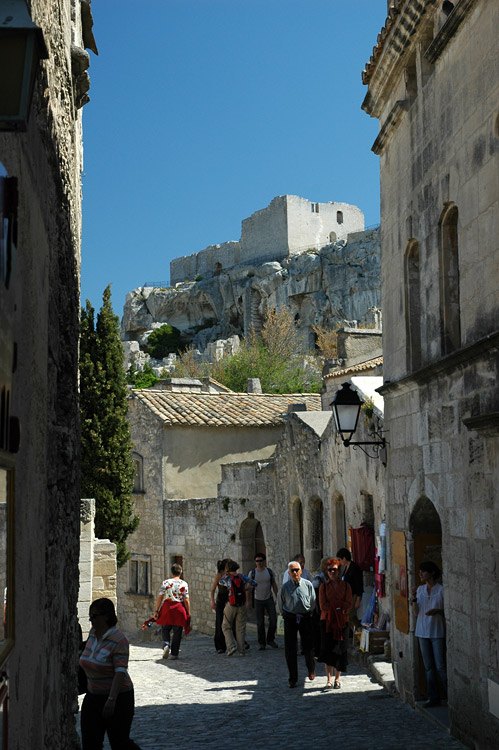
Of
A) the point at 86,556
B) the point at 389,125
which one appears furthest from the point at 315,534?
the point at 389,125

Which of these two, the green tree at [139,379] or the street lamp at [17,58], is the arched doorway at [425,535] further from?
Result: the green tree at [139,379]

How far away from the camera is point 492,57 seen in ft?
25.2

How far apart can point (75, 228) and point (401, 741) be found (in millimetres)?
5454

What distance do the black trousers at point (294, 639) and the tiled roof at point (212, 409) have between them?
13312 millimetres

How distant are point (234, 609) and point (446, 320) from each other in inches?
294

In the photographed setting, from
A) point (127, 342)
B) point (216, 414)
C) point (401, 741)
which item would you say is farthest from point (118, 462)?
point (127, 342)

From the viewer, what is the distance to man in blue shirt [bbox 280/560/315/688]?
11.4 meters

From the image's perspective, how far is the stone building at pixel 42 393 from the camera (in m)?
3.42

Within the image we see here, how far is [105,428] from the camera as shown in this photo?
22750 millimetres

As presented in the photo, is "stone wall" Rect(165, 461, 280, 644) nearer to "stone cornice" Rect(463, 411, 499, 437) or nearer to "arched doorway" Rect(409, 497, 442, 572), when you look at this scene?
"arched doorway" Rect(409, 497, 442, 572)

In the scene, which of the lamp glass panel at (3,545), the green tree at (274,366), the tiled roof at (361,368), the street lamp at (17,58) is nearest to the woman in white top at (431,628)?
the lamp glass panel at (3,545)

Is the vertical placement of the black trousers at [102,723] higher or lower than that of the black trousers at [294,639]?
higher

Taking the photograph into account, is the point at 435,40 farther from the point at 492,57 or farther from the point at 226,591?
the point at 226,591

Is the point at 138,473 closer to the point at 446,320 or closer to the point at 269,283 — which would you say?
the point at 446,320
